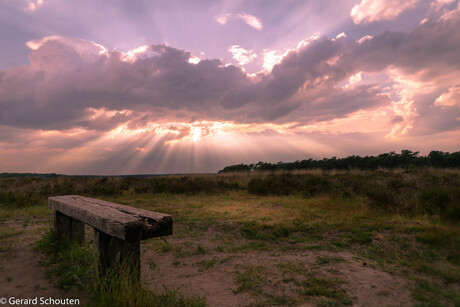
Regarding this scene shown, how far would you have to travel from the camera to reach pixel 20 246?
4.57 meters

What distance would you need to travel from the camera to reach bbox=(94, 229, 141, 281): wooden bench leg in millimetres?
2605

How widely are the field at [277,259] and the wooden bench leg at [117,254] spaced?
142mm

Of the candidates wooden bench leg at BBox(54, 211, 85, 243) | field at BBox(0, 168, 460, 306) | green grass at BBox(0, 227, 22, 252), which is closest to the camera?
field at BBox(0, 168, 460, 306)

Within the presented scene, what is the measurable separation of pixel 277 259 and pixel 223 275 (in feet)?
3.38

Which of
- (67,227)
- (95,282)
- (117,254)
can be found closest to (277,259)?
(117,254)

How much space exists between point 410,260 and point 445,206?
4.02 m

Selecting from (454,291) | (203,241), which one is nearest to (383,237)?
(454,291)

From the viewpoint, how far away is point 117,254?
8.71 ft

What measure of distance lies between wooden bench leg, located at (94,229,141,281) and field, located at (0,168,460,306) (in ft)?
0.47

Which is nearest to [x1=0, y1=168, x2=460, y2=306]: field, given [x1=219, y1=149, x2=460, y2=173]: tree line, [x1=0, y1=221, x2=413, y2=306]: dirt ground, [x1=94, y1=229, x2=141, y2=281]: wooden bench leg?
[x1=0, y1=221, x2=413, y2=306]: dirt ground

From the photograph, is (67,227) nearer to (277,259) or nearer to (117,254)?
(117,254)

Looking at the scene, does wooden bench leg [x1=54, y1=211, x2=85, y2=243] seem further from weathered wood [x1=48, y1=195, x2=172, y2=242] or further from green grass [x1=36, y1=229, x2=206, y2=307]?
weathered wood [x1=48, y1=195, x2=172, y2=242]

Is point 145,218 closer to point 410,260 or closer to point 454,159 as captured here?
point 410,260

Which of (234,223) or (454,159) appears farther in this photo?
(454,159)
